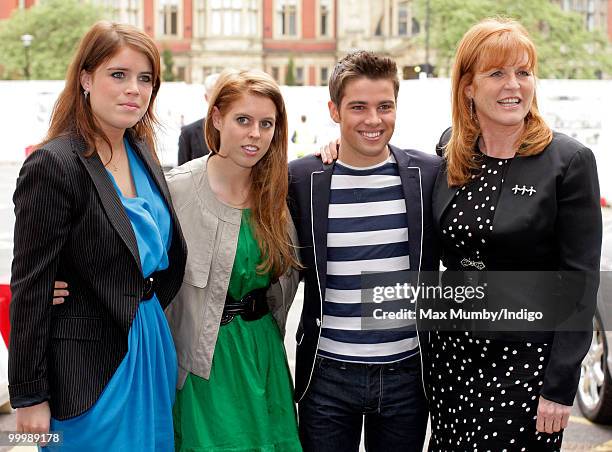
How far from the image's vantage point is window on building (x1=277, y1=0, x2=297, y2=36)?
58.6 metres

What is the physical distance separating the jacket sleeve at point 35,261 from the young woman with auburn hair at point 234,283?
2.00 feet

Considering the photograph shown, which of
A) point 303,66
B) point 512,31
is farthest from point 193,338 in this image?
point 303,66

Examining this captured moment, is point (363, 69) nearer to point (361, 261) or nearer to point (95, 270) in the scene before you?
point (361, 261)

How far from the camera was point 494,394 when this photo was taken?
3094 mm

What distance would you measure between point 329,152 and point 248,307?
2.33 ft

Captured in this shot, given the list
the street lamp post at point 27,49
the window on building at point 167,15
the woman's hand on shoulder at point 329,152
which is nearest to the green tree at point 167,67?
the window on building at point 167,15

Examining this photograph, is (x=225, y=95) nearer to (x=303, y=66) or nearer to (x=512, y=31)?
(x=512, y=31)

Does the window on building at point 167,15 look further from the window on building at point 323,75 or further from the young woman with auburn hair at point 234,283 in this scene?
the young woman with auburn hair at point 234,283

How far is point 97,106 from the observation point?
294 centimetres

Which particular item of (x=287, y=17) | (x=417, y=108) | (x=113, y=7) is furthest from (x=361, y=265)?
(x=287, y=17)

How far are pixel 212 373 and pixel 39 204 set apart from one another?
94 cm

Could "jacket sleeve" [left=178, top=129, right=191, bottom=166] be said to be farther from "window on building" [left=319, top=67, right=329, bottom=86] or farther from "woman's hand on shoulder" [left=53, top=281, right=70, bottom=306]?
"window on building" [left=319, top=67, right=329, bottom=86]

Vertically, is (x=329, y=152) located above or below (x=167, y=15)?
below

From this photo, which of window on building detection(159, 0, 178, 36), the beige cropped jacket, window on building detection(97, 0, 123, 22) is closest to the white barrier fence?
the beige cropped jacket
